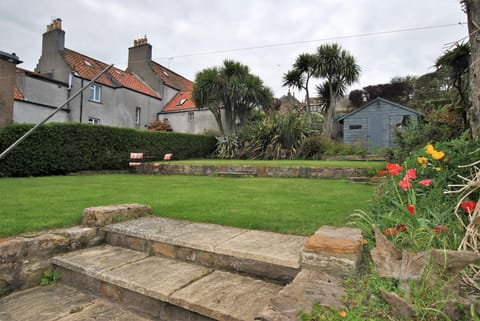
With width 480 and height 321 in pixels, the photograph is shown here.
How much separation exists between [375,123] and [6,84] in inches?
736

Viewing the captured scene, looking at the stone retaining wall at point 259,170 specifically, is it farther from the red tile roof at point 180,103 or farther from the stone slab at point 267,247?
the red tile roof at point 180,103

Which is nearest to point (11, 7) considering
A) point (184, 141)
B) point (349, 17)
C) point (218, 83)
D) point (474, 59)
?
point (184, 141)

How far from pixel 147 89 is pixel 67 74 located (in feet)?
17.4

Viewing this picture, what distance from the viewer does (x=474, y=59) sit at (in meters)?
2.48

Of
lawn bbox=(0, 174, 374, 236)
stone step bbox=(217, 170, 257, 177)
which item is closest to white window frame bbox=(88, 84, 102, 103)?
stone step bbox=(217, 170, 257, 177)

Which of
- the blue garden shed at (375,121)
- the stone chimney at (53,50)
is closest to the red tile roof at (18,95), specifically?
the stone chimney at (53,50)

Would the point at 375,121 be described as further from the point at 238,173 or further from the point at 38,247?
the point at 38,247

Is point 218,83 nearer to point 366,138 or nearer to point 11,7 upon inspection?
point 11,7

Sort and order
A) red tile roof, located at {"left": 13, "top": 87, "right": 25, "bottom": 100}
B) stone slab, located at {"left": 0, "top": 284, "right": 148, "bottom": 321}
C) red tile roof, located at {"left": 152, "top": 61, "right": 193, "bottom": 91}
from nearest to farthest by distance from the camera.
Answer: stone slab, located at {"left": 0, "top": 284, "right": 148, "bottom": 321}, red tile roof, located at {"left": 13, "top": 87, "right": 25, "bottom": 100}, red tile roof, located at {"left": 152, "top": 61, "right": 193, "bottom": 91}

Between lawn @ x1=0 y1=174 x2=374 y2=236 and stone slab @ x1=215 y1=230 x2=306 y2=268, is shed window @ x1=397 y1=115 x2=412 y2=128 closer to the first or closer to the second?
lawn @ x1=0 y1=174 x2=374 y2=236

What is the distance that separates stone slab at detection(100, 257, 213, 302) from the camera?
1630 mm

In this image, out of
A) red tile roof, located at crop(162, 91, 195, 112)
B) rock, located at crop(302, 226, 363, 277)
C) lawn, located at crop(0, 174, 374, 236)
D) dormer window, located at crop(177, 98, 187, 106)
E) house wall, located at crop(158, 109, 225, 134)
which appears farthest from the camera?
dormer window, located at crop(177, 98, 187, 106)

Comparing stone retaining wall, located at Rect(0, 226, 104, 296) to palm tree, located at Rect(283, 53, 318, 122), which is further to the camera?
palm tree, located at Rect(283, 53, 318, 122)

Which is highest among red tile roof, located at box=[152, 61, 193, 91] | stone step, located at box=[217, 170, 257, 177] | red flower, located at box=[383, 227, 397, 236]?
red tile roof, located at box=[152, 61, 193, 91]
